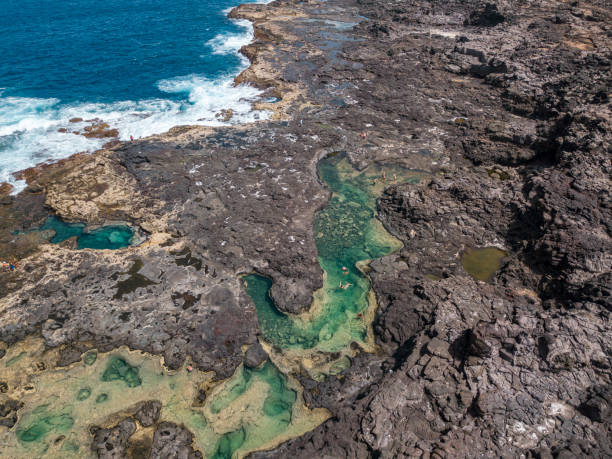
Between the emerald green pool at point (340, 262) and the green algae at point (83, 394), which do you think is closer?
the green algae at point (83, 394)

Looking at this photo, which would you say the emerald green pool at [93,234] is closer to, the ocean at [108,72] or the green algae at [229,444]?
the ocean at [108,72]

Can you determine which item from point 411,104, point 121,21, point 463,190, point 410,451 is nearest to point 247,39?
point 121,21

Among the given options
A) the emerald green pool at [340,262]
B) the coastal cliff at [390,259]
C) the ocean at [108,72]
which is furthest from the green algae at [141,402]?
the ocean at [108,72]

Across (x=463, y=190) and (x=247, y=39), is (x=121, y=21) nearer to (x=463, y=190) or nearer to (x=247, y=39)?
(x=247, y=39)

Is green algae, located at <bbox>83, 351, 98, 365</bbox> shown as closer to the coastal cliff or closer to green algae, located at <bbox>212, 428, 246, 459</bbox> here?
the coastal cliff

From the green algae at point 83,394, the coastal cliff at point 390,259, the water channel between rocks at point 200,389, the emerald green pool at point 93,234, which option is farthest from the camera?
the emerald green pool at point 93,234

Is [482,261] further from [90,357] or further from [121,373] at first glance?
[90,357]

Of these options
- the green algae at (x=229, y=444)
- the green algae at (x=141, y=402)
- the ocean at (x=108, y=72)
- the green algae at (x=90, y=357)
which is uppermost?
the ocean at (x=108, y=72)
